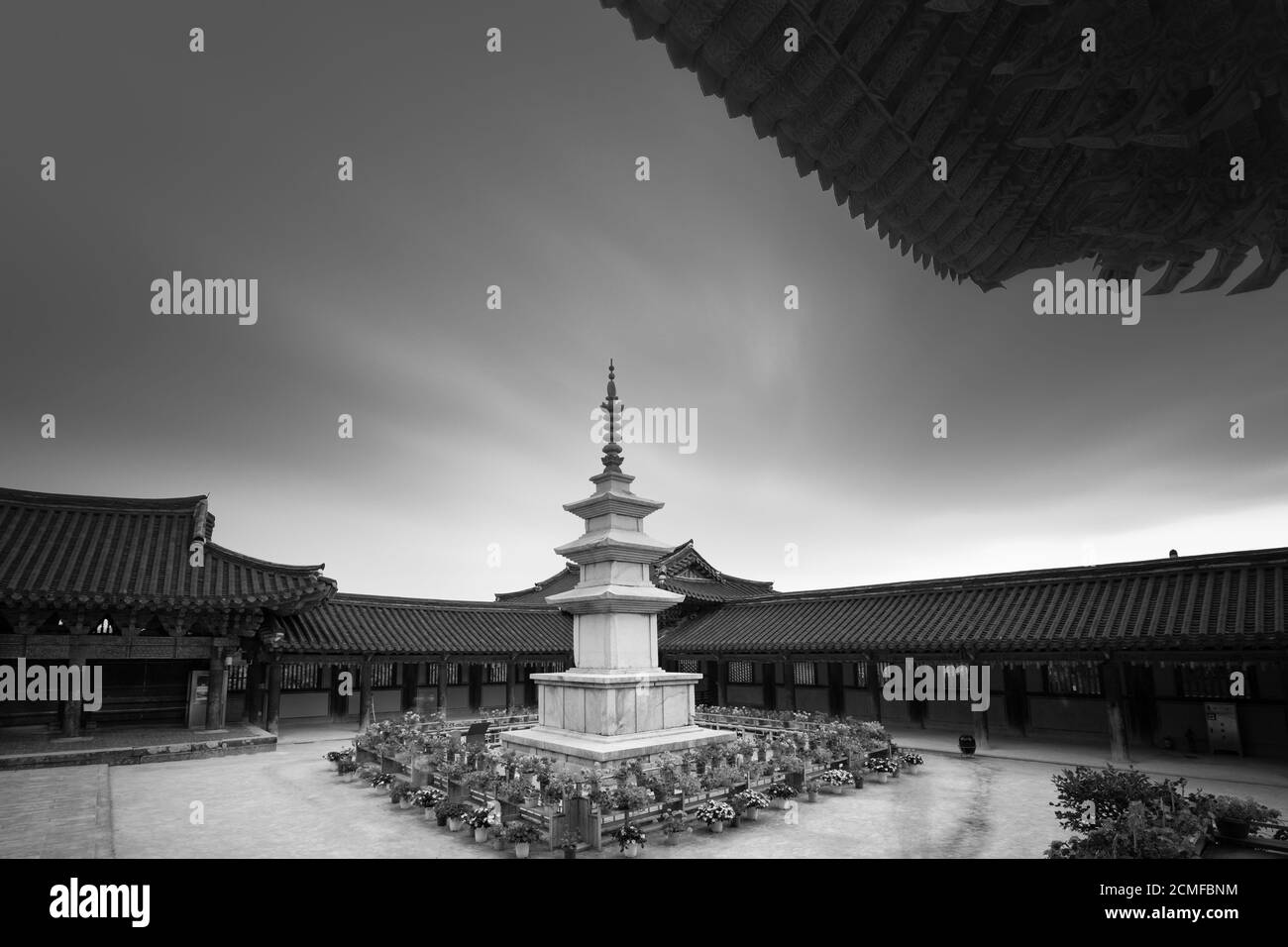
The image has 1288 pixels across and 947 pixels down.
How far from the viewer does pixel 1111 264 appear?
176 inches

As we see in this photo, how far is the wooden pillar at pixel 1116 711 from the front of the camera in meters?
18.3

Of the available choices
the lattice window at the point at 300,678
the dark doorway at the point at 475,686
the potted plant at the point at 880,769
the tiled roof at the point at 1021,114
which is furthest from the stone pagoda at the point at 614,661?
the dark doorway at the point at 475,686

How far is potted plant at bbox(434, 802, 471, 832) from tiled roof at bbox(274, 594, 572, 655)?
15.3 metres

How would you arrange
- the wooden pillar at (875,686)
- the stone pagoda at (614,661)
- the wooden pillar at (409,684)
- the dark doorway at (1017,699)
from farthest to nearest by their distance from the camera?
the wooden pillar at (409,684), the wooden pillar at (875,686), the dark doorway at (1017,699), the stone pagoda at (614,661)

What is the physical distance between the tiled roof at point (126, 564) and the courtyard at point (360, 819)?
5.35m

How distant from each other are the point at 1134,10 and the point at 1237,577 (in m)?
21.4

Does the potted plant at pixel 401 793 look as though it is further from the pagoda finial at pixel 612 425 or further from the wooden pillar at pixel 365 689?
the wooden pillar at pixel 365 689

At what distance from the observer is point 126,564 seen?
22422mm

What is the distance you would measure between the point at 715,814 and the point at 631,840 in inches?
73.8

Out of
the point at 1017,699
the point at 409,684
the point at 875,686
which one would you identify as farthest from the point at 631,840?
the point at 409,684

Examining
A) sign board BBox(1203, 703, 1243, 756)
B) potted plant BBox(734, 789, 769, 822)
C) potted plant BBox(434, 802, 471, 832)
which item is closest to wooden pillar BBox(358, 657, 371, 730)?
potted plant BBox(434, 802, 471, 832)

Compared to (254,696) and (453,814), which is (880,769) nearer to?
(453,814)
